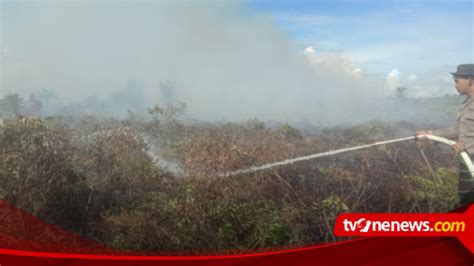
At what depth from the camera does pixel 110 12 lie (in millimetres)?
2561

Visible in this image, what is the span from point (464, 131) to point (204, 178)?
68.2 inches

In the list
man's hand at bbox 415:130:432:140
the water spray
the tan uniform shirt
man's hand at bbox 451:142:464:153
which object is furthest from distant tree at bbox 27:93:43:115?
man's hand at bbox 451:142:464:153

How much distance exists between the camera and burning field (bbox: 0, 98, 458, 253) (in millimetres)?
2623

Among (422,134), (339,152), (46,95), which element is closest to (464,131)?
(422,134)

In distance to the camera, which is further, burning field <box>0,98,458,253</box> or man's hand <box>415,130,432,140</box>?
man's hand <box>415,130,432,140</box>

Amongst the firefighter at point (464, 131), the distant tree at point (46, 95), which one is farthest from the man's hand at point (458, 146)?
the distant tree at point (46, 95)

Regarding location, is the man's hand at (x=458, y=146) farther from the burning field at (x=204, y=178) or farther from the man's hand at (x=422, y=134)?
the man's hand at (x=422, y=134)

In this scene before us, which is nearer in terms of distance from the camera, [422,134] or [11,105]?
[11,105]

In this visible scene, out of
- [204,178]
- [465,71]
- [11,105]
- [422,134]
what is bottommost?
[204,178]

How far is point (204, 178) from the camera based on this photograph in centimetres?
267

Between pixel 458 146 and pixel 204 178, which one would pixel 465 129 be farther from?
pixel 204 178

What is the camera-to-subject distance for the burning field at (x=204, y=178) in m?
2.62

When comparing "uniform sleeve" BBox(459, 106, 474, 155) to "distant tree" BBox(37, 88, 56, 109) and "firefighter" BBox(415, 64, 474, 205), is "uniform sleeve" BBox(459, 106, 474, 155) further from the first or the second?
"distant tree" BBox(37, 88, 56, 109)

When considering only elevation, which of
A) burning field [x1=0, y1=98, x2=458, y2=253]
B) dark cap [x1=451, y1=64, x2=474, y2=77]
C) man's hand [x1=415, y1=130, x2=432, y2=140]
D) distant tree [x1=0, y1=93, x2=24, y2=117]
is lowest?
burning field [x1=0, y1=98, x2=458, y2=253]
